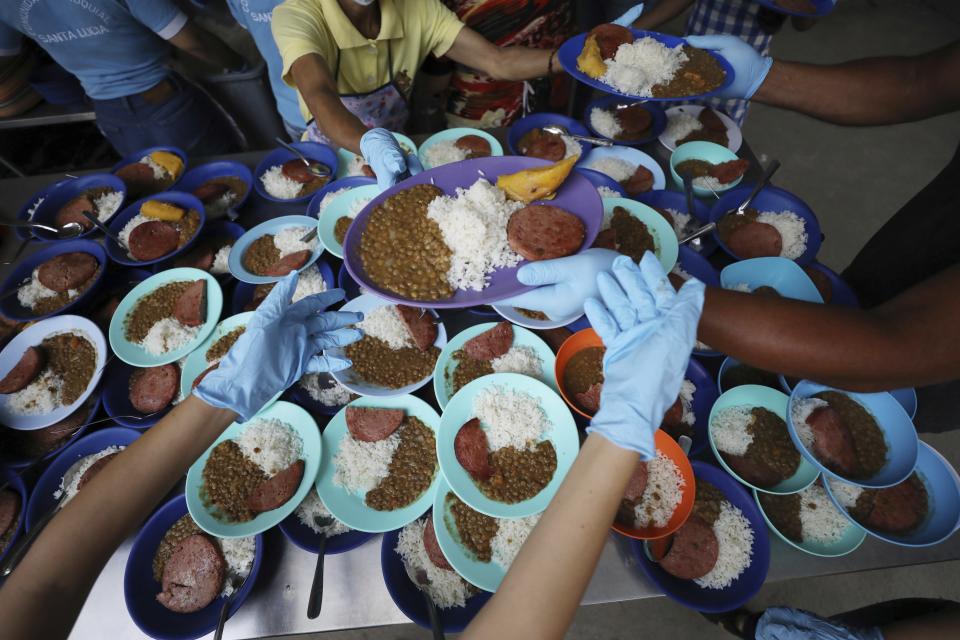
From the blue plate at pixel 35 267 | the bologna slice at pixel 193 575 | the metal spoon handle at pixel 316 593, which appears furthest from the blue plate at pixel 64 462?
the metal spoon handle at pixel 316 593

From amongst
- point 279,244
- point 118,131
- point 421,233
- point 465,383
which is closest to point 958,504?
point 465,383

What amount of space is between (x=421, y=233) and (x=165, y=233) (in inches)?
65.8

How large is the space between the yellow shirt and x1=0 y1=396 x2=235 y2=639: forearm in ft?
7.43

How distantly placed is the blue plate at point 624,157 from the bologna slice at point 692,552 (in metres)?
2.03

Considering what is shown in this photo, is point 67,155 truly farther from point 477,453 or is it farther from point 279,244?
point 477,453

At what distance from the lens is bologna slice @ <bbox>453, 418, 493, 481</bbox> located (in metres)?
1.74

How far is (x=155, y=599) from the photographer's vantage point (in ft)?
5.30

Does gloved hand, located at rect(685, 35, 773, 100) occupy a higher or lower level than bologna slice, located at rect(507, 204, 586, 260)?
higher

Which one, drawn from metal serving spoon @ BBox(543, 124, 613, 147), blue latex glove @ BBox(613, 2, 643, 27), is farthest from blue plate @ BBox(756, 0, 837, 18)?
metal serving spoon @ BBox(543, 124, 613, 147)

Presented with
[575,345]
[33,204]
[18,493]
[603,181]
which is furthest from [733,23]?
[18,493]

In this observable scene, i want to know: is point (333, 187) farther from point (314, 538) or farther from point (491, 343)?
point (314, 538)

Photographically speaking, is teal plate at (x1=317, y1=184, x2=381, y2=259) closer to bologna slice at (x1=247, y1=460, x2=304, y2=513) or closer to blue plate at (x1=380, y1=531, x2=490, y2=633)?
bologna slice at (x1=247, y1=460, x2=304, y2=513)

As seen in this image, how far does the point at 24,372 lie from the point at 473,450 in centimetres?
219

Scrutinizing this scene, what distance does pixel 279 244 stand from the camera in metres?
2.46
